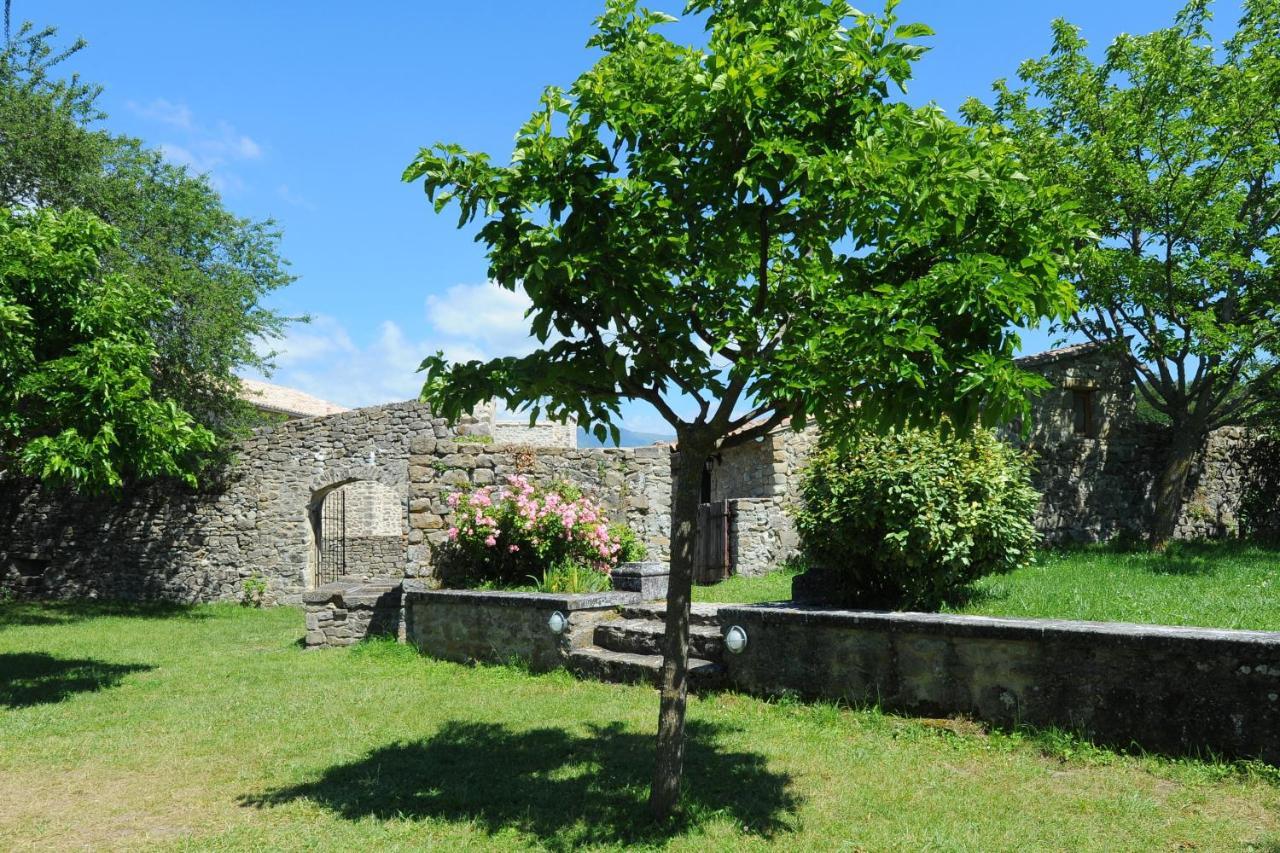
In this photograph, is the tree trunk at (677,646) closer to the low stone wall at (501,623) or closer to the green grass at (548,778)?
the green grass at (548,778)

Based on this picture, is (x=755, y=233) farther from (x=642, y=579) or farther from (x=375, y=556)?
(x=375, y=556)

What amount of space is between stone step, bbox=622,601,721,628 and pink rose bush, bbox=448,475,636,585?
0.99 m

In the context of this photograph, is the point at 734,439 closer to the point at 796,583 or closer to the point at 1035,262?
the point at 1035,262

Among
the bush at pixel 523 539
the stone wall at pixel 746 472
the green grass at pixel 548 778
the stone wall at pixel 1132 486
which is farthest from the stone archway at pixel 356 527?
the stone wall at pixel 1132 486

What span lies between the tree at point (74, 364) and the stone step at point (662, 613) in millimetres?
4602

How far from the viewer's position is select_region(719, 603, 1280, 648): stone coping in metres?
5.00

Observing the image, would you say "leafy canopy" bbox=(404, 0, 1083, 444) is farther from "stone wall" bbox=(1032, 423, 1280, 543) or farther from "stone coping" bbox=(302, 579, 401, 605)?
"stone wall" bbox=(1032, 423, 1280, 543)

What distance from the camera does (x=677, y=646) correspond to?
4551 millimetres

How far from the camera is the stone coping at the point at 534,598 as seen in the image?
8539 mm

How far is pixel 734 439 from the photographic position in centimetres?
466

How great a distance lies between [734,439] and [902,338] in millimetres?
1228

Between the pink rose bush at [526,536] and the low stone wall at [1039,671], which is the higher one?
the pink rose bush at [526,536]

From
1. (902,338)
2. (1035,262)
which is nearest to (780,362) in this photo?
(902,338)

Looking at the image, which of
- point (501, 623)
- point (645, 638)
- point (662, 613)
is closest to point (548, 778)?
point (645, 638)
